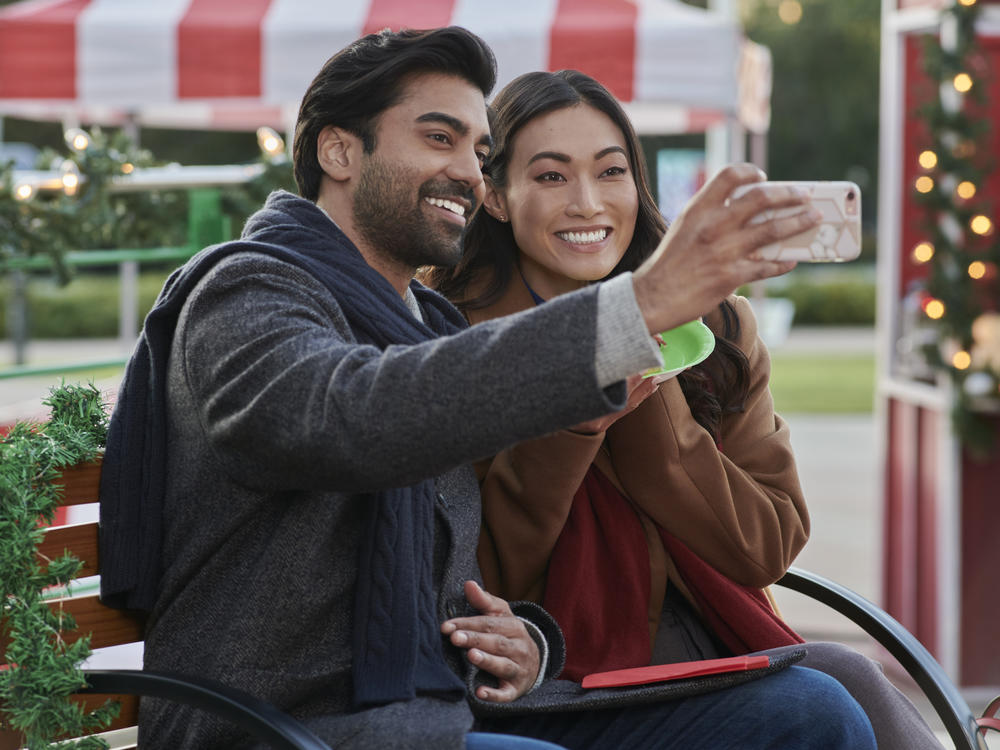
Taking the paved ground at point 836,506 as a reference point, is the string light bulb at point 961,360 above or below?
above

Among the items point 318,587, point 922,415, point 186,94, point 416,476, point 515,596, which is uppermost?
point 186,94

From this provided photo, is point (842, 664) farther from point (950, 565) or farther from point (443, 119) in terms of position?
point (950, 565)

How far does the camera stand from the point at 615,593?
235 cm

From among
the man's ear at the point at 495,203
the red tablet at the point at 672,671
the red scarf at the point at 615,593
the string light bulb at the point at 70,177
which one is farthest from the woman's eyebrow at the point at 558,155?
the string light bulb at the point at 70,177

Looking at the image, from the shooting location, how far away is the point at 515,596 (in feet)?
7.73

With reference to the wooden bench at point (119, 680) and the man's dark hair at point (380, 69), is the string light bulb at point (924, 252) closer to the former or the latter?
the man's dark hair at point (380, 69)

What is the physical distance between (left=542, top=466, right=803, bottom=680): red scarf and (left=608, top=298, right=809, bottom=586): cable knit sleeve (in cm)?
4

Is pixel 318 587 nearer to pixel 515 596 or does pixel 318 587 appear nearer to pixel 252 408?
pixel 252 408

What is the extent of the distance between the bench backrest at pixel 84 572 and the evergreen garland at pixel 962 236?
3868 mm

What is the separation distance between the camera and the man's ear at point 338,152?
82.8 inches

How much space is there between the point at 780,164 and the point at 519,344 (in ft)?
139

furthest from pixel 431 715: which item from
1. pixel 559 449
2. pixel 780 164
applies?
pixel 780 164

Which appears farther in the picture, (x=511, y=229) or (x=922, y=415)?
(x=922, y=415)

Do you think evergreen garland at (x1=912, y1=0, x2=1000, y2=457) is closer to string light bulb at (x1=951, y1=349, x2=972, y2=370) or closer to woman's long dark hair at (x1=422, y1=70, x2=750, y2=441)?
string light bulb at (x1=951, y1=349, x2=972, y2=370)
